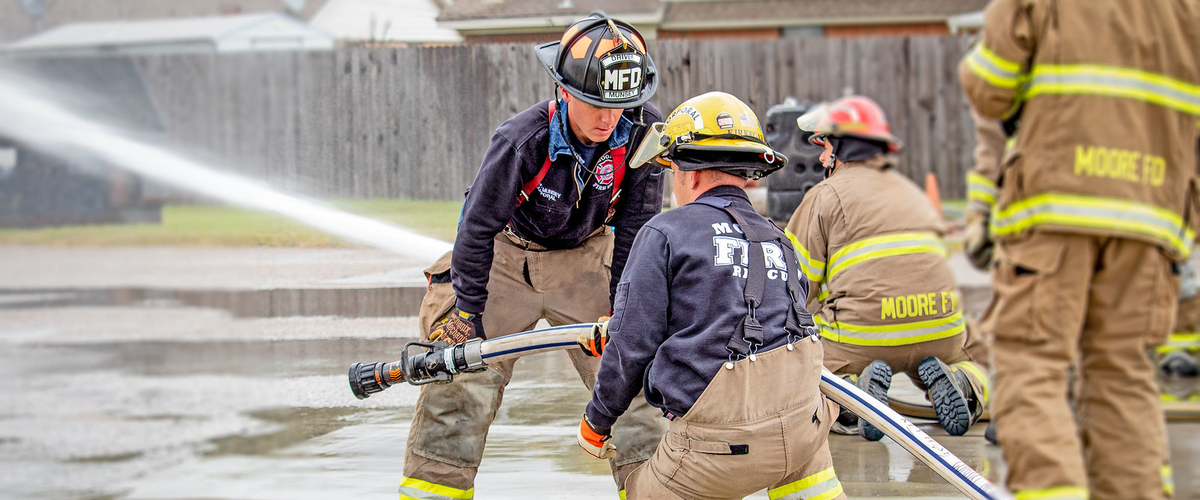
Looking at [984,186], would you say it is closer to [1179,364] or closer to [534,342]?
[534,342]

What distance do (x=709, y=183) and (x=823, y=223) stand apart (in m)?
1.53

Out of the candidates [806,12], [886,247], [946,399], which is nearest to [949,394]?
[946,399]

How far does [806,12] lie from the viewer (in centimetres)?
1914

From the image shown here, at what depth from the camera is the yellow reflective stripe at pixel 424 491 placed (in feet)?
10.2

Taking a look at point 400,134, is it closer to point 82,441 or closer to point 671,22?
point 82,441

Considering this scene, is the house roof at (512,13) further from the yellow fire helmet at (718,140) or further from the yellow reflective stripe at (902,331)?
the yellow fire helmet at (718,140)

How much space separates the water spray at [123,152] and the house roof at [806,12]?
894cm

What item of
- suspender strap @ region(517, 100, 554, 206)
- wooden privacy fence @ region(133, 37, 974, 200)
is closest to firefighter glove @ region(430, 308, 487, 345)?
suspender strap @ region(517, 100, 554, 206)

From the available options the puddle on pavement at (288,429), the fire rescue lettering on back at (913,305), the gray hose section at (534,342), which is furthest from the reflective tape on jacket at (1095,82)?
the puddle on pavement at (288,429)

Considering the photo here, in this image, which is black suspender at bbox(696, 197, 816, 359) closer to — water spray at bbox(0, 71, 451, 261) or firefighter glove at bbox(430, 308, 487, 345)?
firefighter glove at bbox(430, 308, 487, 345)

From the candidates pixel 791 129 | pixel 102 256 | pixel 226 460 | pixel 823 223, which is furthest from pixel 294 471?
pixel 102 256

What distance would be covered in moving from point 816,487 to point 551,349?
922mm

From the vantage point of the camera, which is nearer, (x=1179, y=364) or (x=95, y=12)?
(x=1179, y=364)

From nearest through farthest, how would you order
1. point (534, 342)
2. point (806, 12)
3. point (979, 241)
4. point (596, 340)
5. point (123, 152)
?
point (979, 241) < point (596, 340) < point (534, 342) < point (123, 152) < point (806, 12)
